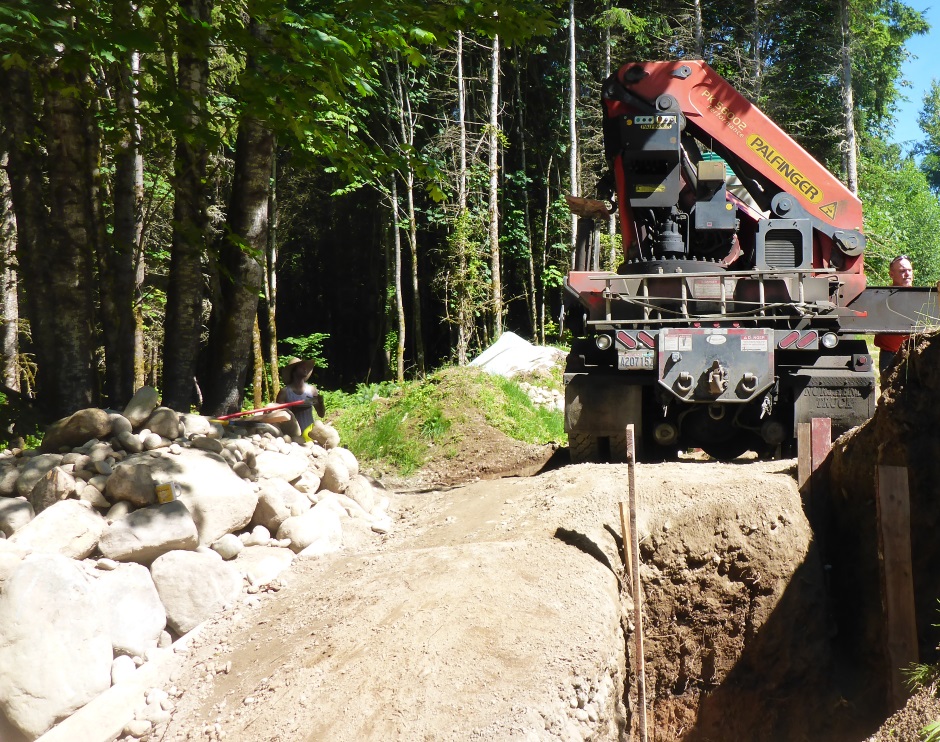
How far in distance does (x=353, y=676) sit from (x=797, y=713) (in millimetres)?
3457

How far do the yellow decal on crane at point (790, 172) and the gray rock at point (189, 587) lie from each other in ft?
20.2

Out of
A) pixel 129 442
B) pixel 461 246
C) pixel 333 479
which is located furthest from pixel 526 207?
pixel 129 442

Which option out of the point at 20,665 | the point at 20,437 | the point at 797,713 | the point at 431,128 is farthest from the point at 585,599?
the point at 431,128

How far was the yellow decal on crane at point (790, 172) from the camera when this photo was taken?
8.05 meters

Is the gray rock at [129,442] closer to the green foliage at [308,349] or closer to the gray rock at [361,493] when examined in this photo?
the gray rock at [361,493]

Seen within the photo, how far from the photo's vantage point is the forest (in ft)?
20.9

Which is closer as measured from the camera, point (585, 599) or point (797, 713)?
point (585, 599)

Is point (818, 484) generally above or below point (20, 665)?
above

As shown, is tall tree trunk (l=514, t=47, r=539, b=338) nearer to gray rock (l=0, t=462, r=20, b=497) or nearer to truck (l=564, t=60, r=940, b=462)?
truck (l=564, t=60, r=940, b=462)

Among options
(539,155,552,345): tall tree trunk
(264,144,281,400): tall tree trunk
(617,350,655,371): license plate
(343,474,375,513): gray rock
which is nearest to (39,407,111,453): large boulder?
(343,474,375,513): gray rock

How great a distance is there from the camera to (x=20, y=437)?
6309 mm

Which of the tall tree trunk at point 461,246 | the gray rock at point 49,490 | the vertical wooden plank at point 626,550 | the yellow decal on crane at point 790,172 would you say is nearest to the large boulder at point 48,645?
the gray rock at point 49,490

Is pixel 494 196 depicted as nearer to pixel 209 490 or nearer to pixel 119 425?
pixel 119 425

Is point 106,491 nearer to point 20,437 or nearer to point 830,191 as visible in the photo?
point 20,437
